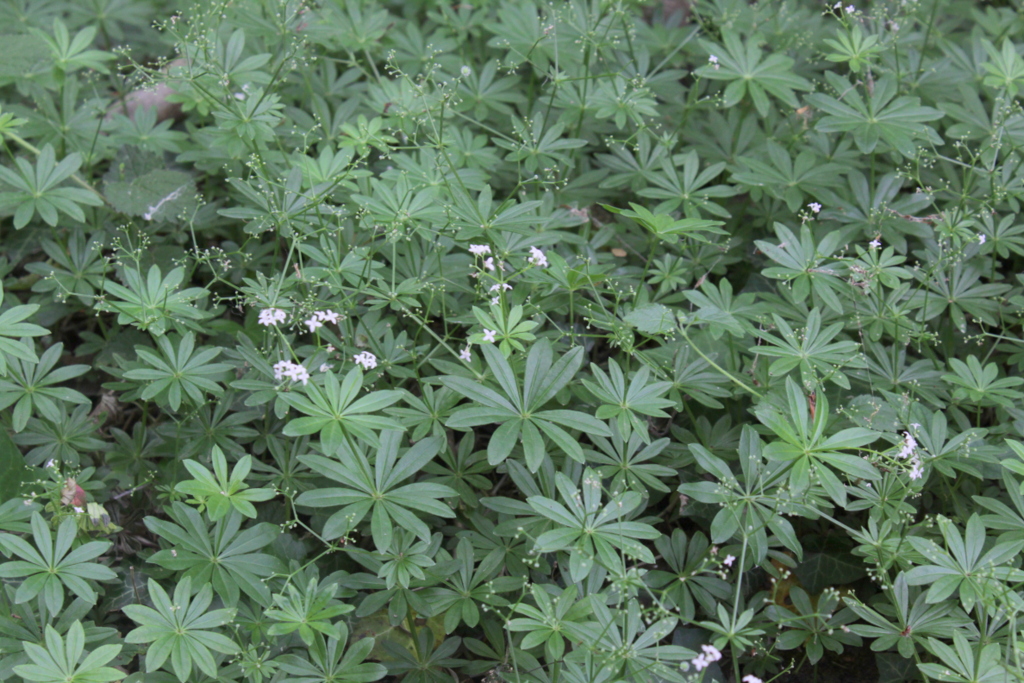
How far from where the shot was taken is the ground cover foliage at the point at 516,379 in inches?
99.1

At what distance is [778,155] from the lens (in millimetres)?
3756

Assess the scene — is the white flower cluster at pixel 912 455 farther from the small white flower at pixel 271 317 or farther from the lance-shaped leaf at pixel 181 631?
the lance-shaped leaf at pixel 181 631

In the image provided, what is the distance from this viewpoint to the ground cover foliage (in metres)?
2.52

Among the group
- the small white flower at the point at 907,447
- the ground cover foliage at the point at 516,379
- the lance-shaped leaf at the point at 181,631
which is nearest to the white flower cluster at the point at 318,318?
the ground cover foliage at the point at 516,379

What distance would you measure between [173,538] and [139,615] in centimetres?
29

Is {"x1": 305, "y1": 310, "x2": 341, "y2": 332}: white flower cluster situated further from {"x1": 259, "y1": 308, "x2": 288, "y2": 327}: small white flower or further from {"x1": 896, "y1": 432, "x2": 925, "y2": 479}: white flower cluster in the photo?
{"x1": 896, "y1": 432, "x2": 925, "y2": 479}: white flower cluster

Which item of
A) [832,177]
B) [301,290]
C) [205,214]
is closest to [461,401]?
[301,290]

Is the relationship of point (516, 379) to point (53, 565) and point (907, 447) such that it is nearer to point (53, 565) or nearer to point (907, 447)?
point (907, 447)

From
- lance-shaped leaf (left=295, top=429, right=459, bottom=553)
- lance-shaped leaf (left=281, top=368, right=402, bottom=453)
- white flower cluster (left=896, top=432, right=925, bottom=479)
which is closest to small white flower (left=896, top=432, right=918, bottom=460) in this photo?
white flower cluster (left=896, top=432, right=925, bottom=479)

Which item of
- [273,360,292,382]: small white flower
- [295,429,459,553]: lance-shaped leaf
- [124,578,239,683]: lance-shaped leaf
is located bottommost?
[124,578,239,683]: lance-shaped leaf

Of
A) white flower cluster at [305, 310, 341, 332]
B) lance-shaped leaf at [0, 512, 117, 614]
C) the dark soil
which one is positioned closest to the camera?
lance-shaped leaf at [0, 512, 117, 614]

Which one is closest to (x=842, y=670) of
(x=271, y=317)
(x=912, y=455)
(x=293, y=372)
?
(x=912, y=455)

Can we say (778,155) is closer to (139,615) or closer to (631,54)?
(631,54)

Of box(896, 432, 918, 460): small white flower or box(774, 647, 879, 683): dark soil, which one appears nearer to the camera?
box(896, 432, 918, 460): small white flower
